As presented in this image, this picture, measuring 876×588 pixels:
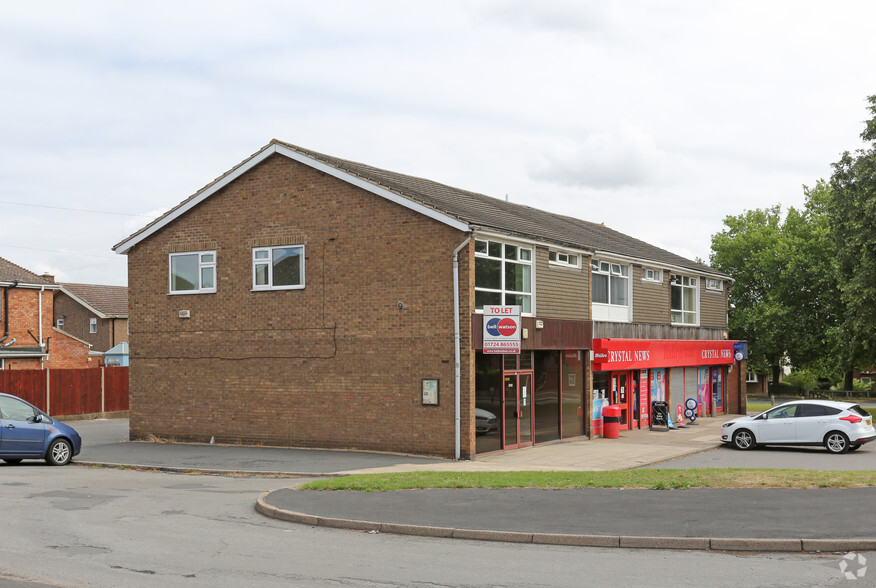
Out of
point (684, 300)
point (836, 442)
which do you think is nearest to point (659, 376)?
point (684, 300)

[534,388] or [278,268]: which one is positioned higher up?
[278,268]

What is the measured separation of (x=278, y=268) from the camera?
23.1 m

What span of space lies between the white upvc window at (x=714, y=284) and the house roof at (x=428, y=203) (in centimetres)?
692

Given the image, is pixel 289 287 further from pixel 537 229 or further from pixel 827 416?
pixel 827 416

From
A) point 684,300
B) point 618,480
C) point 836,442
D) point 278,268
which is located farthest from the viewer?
point 684,300

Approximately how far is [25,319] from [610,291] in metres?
26.3

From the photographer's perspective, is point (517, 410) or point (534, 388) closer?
point (517, 410)

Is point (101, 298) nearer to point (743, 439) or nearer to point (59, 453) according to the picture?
point (59, 453)

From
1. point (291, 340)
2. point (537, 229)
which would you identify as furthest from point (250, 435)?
point (537, 229)

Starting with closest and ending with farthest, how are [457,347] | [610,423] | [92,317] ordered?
[457,347] → [610,423] → [92,317]

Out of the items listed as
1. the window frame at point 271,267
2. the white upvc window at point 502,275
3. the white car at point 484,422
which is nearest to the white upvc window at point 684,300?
the white upvc window at point 502,275

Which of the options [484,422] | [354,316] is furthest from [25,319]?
[484,422]

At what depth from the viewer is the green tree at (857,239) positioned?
3422 cm

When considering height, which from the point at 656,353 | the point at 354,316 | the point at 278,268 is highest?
the point at 278,268
